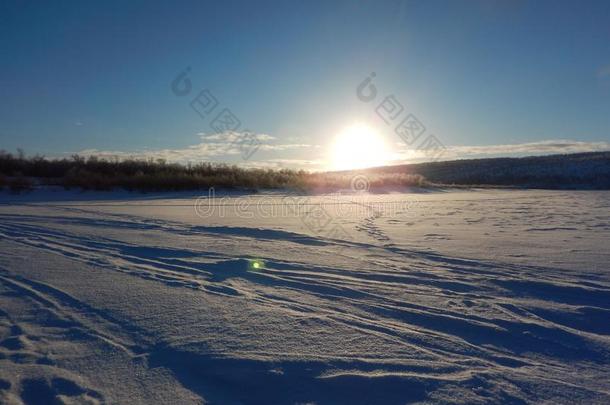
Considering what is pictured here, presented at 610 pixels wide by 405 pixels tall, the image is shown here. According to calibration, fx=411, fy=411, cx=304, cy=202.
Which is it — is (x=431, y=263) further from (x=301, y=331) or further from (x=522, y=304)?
(x=301, y=331)

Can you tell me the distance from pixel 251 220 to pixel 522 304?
6509mm

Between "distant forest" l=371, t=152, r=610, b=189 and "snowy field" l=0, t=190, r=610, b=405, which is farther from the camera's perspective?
"distant forest" l=371, t=152, r=610, b=189

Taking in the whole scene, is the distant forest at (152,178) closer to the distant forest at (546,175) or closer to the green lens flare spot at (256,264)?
the distant forest at (546,175)

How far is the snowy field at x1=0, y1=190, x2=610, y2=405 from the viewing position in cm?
231

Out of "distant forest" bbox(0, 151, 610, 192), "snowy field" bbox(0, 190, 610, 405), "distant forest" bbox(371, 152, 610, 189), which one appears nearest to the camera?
"snowy field" bbox(0, 190, 610, 405)

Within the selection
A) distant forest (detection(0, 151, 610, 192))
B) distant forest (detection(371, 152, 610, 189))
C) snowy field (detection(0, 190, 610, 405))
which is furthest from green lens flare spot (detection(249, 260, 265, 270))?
distant forest (detection(371, 152, 610, 189))

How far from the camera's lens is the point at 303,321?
126 inches

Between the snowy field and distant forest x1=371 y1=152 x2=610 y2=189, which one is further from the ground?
distant forest x1=371 y1=152 x2=610 y2=189

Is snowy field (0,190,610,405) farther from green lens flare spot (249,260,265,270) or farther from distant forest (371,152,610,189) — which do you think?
distant forest (371,152,610,189)

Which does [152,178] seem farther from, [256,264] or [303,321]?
[303,321]

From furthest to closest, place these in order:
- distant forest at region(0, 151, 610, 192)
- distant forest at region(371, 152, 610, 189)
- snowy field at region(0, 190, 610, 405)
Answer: distant forest at region(371, 152, 610, 189)
distant forest at region(0, 151, 610, 192)
snowy field at region(0, 190, 610, 405)

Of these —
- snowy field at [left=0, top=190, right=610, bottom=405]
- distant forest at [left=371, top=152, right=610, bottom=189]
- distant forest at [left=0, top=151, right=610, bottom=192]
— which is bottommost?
snowy field at [left=0, top=190, right=610, bottom=405]

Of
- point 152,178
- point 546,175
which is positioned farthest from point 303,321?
point 546,175

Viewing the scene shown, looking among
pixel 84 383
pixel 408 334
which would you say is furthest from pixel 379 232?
pixel 84 383
